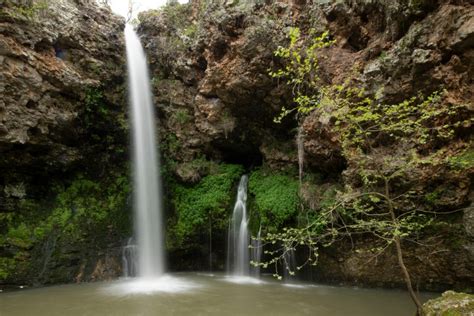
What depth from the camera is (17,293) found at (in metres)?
8.38

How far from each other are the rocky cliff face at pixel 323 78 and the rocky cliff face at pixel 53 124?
82.9 inches

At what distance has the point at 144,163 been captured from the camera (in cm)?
1204

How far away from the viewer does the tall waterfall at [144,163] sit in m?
11.1

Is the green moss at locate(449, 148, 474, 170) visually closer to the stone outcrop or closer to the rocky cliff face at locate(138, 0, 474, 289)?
the rocky cliff face at locate(138, 0, 474, 289)

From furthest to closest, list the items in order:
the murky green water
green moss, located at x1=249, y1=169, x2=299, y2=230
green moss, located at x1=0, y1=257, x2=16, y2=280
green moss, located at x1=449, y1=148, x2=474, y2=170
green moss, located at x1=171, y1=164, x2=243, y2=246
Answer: green moss, located at x1=171, y1=164, x2=243, y2=246 → green moss, located at x1=249, y1=169, x2=299, y2=230 → green moss, located at x1=0, y1=257, x2=16, y2=280 → green moss, located at x1=449, y1=148, x2=474, y2=170 → the murky green water

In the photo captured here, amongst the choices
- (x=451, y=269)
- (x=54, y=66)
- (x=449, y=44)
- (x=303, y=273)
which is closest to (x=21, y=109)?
(x=54, y=66)

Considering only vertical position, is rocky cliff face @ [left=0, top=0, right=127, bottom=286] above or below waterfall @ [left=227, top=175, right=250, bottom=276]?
above

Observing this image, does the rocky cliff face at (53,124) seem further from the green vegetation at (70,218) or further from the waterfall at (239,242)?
the waterfall at (239,242)

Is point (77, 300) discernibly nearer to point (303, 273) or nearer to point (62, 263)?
point (62, 263)

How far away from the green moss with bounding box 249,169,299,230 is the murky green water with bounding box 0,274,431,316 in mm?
1785

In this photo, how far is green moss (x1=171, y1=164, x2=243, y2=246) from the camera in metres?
10.9

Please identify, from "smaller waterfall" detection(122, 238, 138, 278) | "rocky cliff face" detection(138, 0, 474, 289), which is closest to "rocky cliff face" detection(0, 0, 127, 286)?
"smaller waterfall" detection(122, 238, 138, 278)

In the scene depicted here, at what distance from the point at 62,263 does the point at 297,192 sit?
23.6 ft

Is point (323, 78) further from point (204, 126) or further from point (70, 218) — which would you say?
point (70, 218)
